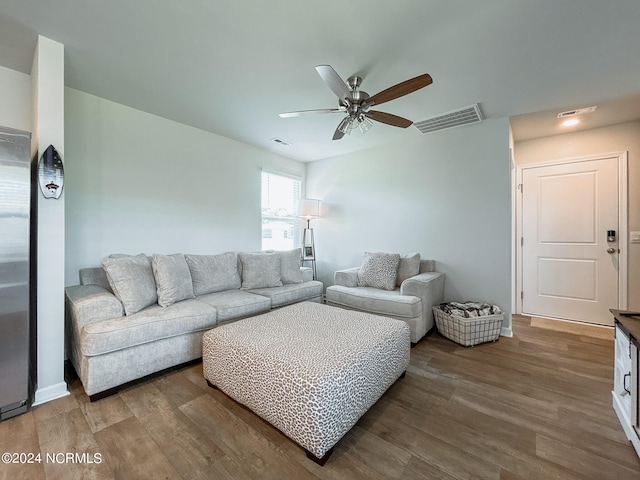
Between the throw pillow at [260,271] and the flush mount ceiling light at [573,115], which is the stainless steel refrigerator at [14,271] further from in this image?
the flush mount ceiling light at [573,115]

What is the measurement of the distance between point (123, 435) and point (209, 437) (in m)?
0.49

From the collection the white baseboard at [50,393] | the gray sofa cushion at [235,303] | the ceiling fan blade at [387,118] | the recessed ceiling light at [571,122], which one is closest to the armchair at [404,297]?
the gray sofa cushion at [235,303]

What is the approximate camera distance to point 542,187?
3.58m

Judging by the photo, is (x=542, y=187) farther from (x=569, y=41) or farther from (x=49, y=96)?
(x=49, y=96)

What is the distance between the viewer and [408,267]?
3328mm

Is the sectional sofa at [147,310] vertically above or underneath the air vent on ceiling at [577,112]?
underneath

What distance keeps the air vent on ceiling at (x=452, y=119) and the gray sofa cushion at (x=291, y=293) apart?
2415 millimetres

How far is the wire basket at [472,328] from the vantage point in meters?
2.69

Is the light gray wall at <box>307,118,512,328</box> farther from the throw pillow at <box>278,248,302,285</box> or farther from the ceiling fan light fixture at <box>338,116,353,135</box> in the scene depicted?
the ceiling fan light fixture at <box>338,116,353,135</box>

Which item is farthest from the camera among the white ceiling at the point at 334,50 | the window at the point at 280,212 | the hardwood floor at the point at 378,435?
the window at the point at 280,212

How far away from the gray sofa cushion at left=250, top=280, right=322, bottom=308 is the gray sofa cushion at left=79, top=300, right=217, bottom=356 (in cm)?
75

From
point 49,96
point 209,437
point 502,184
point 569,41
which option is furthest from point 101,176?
point 502,184

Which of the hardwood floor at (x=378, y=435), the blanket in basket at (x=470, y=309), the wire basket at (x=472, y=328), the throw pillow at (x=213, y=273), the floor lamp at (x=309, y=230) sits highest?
the floor lamp at (x=309, y=230)

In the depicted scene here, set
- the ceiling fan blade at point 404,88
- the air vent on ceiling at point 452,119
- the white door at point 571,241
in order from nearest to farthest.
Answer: the ceiling fan blade at point 404,88 → the air vent on ceiling at point 452,119 → the white door at point 571,241
